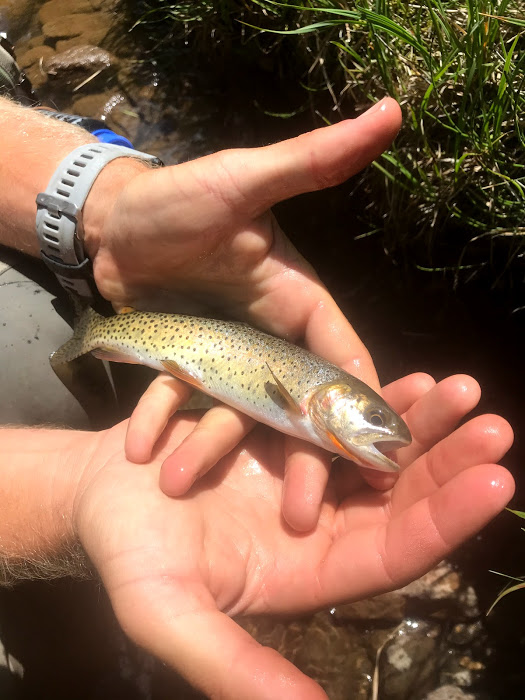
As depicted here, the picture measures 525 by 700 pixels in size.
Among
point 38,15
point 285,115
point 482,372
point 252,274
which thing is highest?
point 38,15

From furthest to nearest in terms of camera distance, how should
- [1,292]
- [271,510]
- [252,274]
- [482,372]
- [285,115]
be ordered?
[285,115] < [482,372] < [1,292] < [252,274] < [271,510]

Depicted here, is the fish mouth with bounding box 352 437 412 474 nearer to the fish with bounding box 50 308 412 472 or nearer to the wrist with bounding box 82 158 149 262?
the fish with bounding box 50 308 412 472

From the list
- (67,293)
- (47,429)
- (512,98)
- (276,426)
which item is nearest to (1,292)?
(67,293)

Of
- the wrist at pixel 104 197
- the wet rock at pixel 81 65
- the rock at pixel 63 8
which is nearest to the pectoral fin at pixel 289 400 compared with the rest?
the wrist at pixel 104 197

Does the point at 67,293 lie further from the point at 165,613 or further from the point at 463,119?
the point at 463,119

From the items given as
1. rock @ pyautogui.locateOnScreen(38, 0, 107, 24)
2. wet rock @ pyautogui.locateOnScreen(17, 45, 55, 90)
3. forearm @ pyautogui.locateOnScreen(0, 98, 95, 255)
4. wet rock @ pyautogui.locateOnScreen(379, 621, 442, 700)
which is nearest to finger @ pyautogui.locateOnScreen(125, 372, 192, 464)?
forearm @ pyautogui.locateOnScreen(0, 98, 95, 255)

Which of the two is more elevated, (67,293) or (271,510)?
(67,293)
